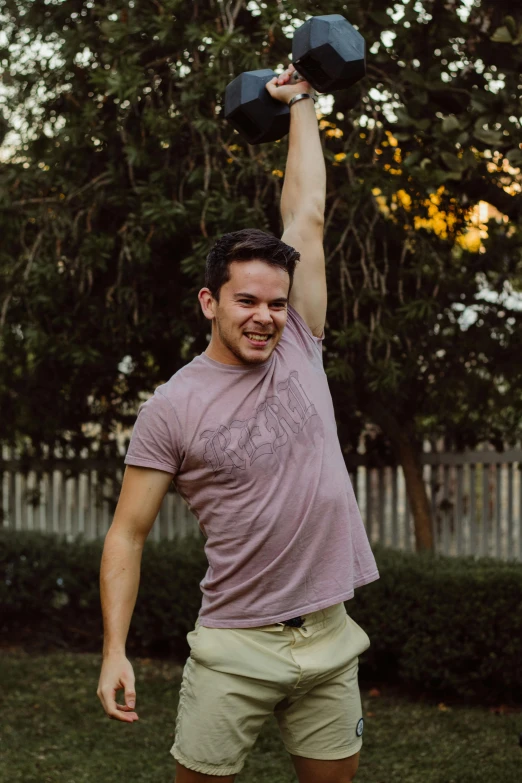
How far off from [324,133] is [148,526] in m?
3.41

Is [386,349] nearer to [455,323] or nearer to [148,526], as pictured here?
[455,323]

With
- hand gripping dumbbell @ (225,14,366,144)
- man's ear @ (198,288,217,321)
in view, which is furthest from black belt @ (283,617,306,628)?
hand gripping dumbbell @ (225,14,366,144)

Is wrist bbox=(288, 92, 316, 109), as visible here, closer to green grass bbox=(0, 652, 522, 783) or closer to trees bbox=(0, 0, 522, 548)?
trees bbox=(0, 0, 522, 548)

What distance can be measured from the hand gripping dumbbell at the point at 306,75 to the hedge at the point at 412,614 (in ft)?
11.1

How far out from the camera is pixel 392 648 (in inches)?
237

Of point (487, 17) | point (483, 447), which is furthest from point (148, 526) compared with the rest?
point (483, 447)

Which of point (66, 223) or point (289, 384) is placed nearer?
point (289, 384)

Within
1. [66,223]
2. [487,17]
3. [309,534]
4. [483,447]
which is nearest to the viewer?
[309,534]

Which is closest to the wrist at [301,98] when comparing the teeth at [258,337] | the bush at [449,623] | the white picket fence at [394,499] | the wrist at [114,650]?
the teeth at [258,337]

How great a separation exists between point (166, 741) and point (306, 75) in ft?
11.5

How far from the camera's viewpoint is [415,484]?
7.32 metres

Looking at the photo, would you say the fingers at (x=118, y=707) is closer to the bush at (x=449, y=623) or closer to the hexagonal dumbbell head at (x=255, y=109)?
the hexagonal dumbbell head at (x=255, y=109)

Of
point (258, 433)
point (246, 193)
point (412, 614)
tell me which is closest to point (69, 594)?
point (412, 614)

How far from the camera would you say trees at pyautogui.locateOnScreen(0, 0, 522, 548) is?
5.09 metres
